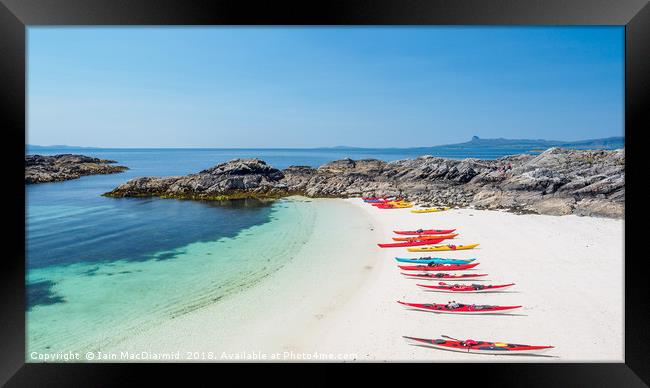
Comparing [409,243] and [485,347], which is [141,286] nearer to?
[409,243]

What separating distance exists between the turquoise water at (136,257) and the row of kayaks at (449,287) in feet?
14.9

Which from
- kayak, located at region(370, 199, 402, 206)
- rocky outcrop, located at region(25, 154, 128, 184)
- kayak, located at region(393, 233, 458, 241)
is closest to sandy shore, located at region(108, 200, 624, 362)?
kayak, located at region(393, 233, 458, 241)

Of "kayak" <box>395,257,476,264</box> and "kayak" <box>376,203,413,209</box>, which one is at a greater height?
"kayak" <box>376,203,413,209</box>

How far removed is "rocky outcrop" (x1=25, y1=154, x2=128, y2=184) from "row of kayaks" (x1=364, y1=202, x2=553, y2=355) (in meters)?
33.6

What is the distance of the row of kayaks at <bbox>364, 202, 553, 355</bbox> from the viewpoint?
5984 millimetres

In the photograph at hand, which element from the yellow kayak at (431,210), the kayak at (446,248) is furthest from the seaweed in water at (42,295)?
the yellow kayak at (431,210)

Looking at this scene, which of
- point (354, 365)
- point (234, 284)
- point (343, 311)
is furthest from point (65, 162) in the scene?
point (354, 365)

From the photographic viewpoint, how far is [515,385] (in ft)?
11.5

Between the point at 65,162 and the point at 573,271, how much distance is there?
46134mm

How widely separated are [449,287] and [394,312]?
6.87ft

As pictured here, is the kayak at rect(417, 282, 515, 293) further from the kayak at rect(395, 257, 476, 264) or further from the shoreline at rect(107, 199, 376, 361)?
the shoreline at rect(107, 199, 376, 361)

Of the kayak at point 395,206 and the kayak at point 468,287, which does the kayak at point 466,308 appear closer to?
the kayak at point 468,287

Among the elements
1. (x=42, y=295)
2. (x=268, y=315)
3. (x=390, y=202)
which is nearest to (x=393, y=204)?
(x=390, y=202)

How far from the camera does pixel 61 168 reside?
35.2 m
